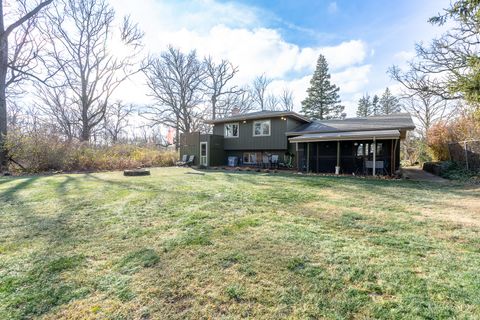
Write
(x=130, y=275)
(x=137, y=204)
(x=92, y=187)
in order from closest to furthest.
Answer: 1. (x=130, y=275)
2. (x=137, y=204)
3. (x=92, y=187)

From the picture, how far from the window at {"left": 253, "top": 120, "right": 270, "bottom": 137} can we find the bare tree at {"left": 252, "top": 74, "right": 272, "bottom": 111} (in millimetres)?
20281

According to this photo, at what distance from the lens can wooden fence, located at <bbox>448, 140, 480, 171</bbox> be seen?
11.8 m

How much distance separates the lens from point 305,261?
9.27ft

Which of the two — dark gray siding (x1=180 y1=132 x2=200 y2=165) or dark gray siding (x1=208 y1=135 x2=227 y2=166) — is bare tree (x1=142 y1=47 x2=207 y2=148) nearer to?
dark gray siding (x1=180 y1=132 x2=200 y2=165)

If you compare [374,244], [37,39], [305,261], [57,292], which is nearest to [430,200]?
[374,244]

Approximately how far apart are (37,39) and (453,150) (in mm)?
26152

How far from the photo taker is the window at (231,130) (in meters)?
18.2

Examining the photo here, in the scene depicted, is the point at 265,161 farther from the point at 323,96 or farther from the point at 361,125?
the point at 323,96

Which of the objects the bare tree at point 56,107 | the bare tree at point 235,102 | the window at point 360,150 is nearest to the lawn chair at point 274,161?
the window at point 360,150

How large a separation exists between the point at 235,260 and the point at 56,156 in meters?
13.3

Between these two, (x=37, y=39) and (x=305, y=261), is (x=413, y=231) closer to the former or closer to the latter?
(x=305, y=261)

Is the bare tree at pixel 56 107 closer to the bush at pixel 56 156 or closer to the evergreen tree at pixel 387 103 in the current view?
the bush at pixel 56 156

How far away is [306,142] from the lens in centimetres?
1471

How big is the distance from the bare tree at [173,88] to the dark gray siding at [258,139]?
1050 cm
